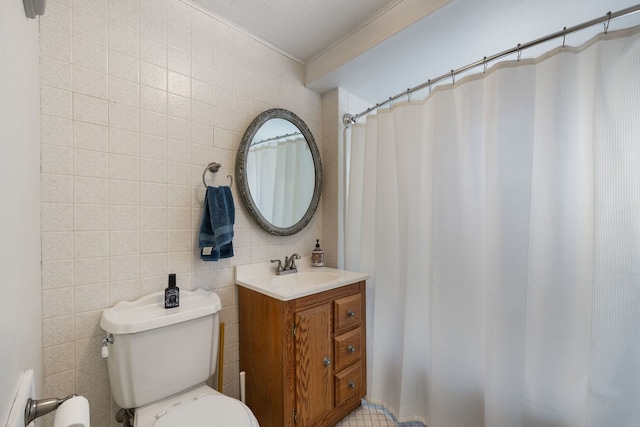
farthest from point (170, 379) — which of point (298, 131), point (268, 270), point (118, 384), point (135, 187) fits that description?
point (298, 131)

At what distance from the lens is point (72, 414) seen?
48 cm

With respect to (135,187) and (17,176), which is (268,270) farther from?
(17,176)

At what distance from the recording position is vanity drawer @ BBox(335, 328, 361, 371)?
4.99 ft

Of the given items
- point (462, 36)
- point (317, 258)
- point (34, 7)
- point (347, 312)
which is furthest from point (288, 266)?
point (462, 36)

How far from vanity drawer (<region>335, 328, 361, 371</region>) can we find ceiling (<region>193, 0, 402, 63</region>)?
184cm

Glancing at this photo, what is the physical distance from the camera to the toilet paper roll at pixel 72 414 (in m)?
0.46

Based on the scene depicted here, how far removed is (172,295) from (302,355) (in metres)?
0.69

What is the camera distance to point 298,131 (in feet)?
6.21

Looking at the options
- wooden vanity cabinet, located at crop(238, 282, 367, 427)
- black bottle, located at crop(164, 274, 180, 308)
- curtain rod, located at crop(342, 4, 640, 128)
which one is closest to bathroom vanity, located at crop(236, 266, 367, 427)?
wooden vanity cabinet, located at crop(238, 282, 367, 427)

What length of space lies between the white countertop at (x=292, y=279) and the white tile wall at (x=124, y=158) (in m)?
0.11

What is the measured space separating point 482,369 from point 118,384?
1.62 metres

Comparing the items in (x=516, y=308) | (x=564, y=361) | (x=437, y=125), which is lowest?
(x=564, y=361)

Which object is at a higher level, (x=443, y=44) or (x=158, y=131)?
(x=443, y=44)

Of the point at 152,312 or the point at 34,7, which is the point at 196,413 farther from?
the point at 34,7
